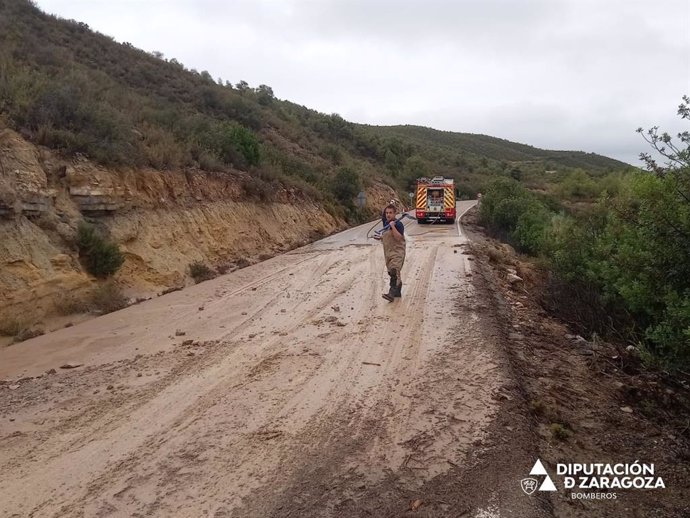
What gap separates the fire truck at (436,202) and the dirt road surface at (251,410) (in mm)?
17248

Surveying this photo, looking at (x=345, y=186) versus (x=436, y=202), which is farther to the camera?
(x=345, y=186)

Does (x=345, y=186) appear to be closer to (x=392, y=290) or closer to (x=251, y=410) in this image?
(x=392, y=290)

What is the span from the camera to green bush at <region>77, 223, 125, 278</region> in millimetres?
10852

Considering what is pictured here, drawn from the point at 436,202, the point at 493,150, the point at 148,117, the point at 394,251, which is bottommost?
the point at 394,251

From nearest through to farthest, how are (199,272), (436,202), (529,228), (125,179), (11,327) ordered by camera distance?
(11,327)
(125,179)
(199,272)
(529,228)
(436,202)

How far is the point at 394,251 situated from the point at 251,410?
5.50 meters

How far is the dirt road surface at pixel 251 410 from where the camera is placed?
380 centimetres

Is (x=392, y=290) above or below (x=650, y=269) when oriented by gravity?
below

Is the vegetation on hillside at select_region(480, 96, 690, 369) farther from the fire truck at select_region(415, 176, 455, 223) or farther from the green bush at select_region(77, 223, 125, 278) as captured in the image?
the fire truck at select_region(415, 176, 455, 223)

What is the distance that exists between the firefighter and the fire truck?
16765 millimetres

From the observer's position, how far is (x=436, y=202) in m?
26.5

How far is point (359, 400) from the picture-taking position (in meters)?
5.36

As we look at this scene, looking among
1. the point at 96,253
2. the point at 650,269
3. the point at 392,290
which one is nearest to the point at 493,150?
the point at 392,290

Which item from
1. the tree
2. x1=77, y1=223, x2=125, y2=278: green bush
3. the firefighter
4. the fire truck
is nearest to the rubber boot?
the firefighter
